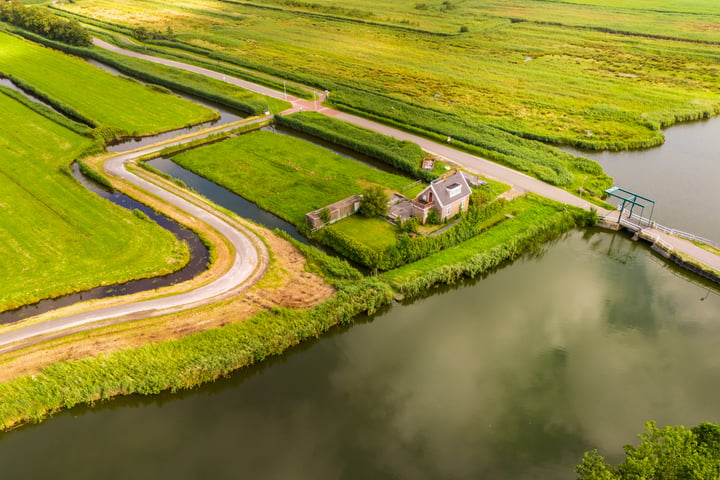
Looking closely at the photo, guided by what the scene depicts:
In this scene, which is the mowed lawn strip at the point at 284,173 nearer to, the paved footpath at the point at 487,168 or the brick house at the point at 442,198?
the brick house at the point at 442,198

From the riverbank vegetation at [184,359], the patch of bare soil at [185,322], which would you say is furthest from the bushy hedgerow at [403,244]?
the patch of bare soil at [185,322]

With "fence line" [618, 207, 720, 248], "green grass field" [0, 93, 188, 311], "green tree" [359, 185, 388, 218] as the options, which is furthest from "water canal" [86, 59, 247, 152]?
"fence line" [618, 207, 720, 248]

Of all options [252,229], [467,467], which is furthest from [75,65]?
[467,467]

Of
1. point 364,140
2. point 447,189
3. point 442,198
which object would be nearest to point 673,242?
point 447,189

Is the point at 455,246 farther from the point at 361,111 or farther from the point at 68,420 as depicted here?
the point at 361,111

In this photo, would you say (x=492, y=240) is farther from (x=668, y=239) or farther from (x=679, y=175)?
(x=679, y=175)

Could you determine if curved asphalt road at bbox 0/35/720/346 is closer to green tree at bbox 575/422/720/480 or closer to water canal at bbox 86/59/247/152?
water canal at bbox 86/59/247/152
